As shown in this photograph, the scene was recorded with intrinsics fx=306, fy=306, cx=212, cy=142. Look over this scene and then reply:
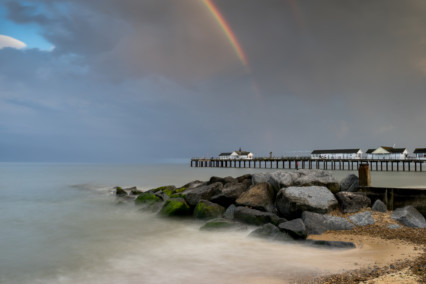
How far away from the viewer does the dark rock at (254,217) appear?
32.8 ft

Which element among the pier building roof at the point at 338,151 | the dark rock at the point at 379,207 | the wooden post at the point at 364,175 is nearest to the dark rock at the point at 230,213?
the dark rock at the point at 379,207

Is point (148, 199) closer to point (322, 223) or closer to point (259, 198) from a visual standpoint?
point (259, 198)

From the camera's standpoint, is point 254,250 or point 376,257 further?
point 254,250

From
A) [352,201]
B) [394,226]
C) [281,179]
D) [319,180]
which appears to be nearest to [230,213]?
[281,179]

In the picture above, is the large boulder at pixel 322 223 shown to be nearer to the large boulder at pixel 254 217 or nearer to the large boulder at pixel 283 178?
the large boulder at pixel 254 217

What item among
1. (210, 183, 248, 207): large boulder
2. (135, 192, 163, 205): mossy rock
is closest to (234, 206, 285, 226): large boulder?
(210, 183, 248, 207): large boulder

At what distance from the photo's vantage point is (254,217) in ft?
34.2

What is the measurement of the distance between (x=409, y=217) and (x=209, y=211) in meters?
6.81

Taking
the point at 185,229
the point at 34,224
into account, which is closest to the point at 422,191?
the point at 185,229

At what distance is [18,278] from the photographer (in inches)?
284

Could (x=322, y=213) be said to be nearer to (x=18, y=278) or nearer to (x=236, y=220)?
(x=236, y=220)

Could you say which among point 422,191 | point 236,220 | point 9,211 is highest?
point 422,191

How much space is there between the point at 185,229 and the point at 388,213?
7063 mm

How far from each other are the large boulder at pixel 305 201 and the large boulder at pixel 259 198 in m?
0.62
